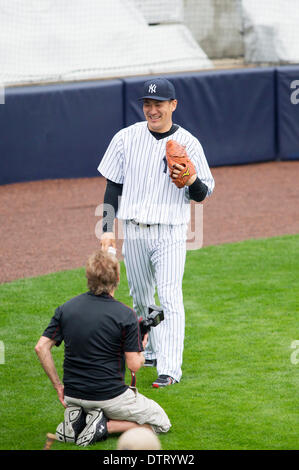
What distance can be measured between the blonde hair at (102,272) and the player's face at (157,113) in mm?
1216

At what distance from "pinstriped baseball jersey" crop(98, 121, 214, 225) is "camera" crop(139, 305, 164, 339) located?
2.20 ft

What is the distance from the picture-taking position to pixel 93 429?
409cm

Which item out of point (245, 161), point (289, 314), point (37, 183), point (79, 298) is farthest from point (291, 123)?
point (79, 298)

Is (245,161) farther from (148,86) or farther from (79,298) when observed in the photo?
(79,298)

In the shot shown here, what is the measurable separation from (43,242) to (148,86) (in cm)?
424

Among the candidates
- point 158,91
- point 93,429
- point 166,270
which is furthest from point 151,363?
point 158,91

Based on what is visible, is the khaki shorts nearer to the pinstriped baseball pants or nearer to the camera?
the camera

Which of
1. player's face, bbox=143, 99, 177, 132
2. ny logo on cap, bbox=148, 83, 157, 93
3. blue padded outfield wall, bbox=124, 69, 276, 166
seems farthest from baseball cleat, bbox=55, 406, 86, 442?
blue padded outfield wall, bbox=124, 69, 276, 166

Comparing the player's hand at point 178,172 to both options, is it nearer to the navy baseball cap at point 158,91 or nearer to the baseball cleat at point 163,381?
the navy baseball cap at point 158,91

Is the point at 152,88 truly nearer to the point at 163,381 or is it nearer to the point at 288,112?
the point at 163,381

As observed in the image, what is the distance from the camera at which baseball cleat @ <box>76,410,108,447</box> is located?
4.09 meters

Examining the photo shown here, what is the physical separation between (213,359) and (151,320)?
3.88 feet

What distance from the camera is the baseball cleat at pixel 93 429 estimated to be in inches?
161

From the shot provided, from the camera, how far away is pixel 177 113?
12055 millimetres
